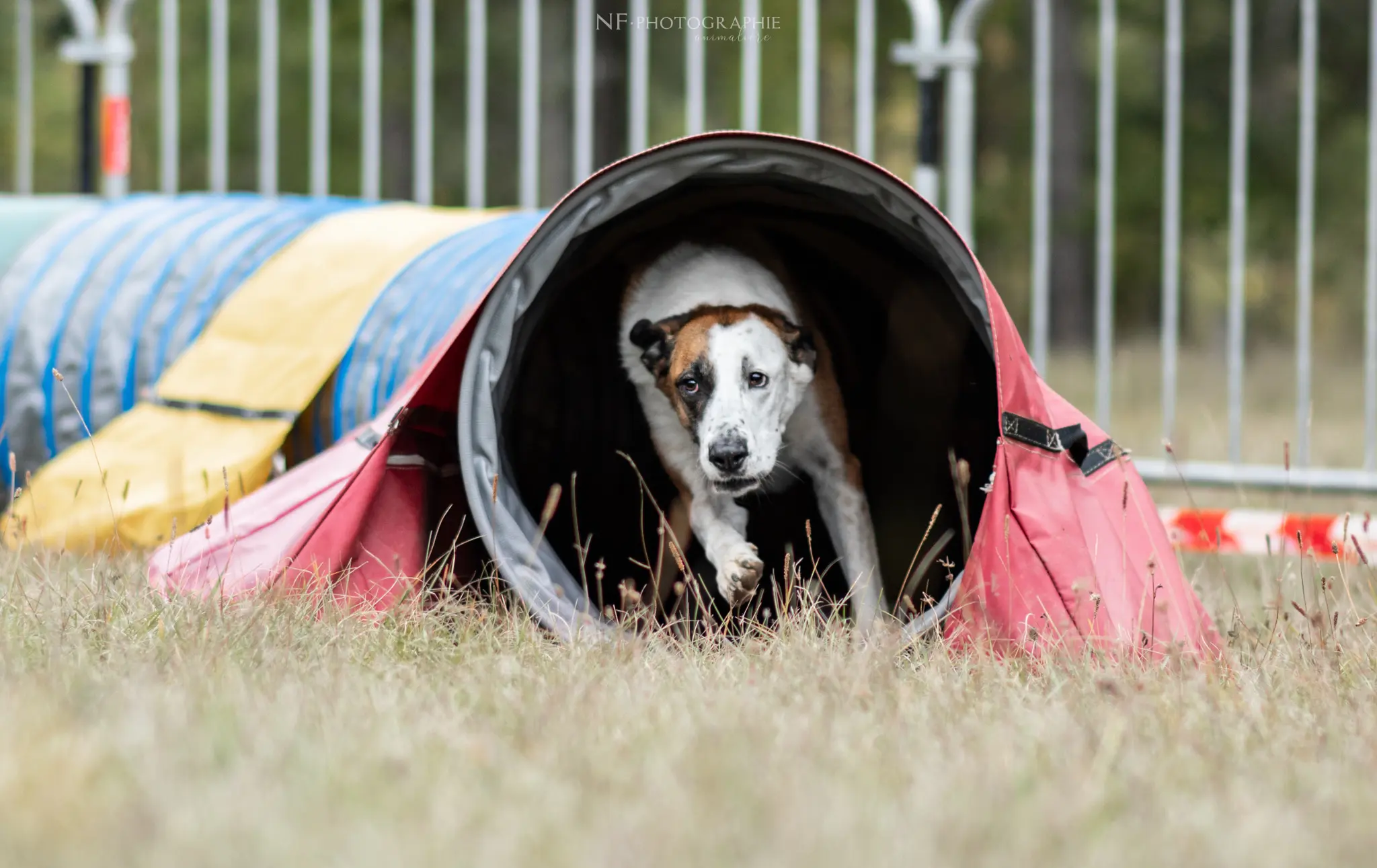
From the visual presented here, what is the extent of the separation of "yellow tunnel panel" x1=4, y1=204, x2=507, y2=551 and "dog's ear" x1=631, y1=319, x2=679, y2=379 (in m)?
1.21

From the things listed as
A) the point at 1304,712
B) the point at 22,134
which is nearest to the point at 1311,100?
the point at 1304,712

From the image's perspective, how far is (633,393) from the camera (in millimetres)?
4922

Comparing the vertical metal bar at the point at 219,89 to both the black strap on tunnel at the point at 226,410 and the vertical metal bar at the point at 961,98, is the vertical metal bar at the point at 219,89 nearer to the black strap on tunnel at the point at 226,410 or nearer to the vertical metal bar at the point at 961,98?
the black strap on tunnel at the point at 226,410

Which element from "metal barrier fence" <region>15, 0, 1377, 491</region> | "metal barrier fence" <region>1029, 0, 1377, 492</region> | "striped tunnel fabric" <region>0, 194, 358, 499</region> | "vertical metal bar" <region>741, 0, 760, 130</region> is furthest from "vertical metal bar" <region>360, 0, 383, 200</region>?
"metal barrier fence" <region>1029, 0, 1377, 492</region>

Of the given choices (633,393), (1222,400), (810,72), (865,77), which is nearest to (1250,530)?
(633,393)

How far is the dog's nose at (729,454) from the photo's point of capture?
3842 mm

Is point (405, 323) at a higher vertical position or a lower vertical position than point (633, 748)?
higher

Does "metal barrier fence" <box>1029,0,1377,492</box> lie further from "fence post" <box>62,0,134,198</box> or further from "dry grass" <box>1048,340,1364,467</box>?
"fence post" <box>62,0,134,198</box>

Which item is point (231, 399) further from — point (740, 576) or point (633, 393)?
point (740, 576)

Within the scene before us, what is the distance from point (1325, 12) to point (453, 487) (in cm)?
1303

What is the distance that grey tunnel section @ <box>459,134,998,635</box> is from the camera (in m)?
3.74

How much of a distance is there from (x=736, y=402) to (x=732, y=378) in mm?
75

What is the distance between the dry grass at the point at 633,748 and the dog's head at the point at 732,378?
24.9 inches

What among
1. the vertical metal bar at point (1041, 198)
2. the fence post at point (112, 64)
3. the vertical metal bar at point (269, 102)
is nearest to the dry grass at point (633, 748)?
the vertical metal bar at point (1041, 198)
